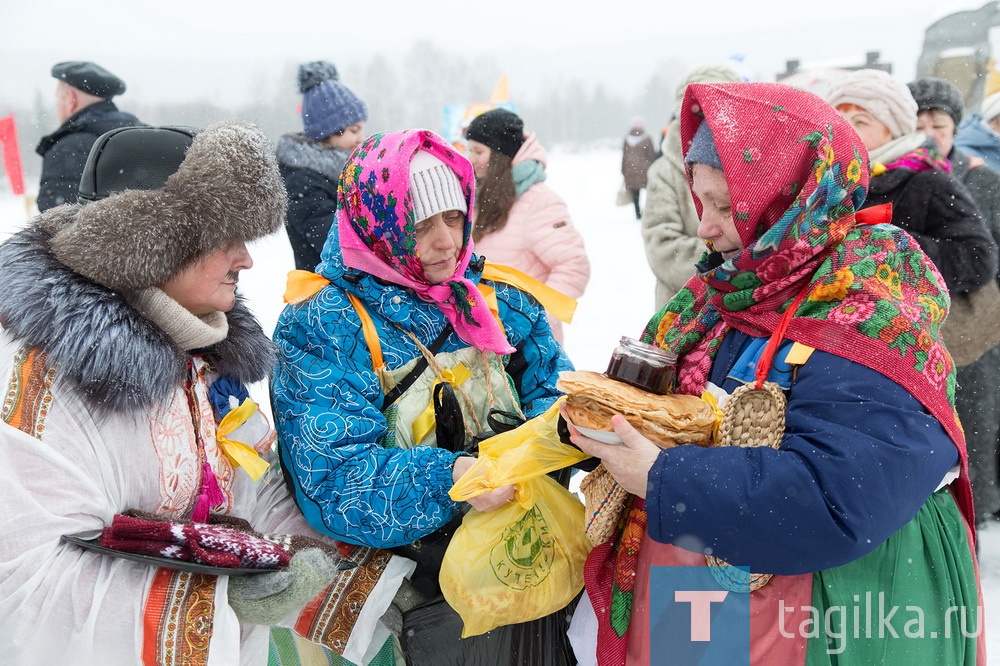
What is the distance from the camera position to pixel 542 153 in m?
4.77

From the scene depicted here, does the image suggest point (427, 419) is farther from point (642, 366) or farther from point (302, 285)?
point (642, 366)

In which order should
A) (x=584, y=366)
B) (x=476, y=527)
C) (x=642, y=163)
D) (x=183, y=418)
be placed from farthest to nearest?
(x=642, y=163)
(x=584, y=366)
(x=476, y=527)
(x=183, y=418)

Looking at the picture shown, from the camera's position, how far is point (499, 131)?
4.41 metres

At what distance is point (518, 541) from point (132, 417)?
0.87 metres

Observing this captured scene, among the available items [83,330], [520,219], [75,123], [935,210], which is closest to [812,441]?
[83,330]

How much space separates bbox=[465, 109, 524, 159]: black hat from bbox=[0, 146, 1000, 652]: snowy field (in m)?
1.69

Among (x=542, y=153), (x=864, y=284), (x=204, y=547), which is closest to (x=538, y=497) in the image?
(x=204, y=547)

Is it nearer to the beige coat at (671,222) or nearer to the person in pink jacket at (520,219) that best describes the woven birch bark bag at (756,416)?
the beige coat at (671,222)

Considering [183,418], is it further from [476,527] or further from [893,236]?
[893,236]

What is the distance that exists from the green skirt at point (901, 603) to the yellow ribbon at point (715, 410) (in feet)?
1.13

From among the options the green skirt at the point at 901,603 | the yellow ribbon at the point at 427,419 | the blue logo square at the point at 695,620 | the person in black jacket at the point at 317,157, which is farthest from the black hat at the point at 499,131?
the green skirt at the point at 901,603

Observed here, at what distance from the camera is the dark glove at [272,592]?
61.2 inches

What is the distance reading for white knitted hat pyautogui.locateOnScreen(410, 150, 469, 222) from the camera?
1976 millimetres

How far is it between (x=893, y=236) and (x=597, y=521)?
855 mm
